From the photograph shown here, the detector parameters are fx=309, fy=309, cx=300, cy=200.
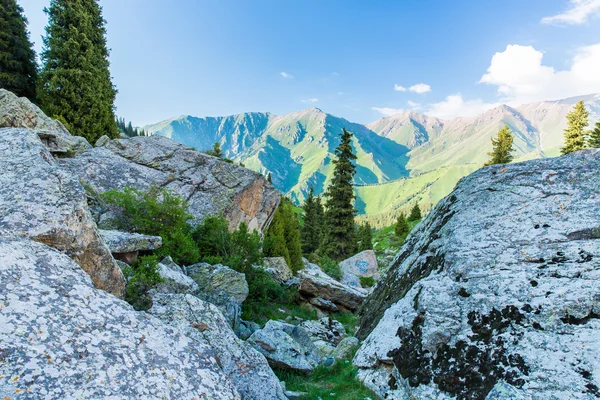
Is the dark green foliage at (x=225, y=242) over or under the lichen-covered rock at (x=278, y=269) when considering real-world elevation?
over

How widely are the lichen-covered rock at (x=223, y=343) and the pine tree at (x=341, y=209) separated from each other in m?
34.8

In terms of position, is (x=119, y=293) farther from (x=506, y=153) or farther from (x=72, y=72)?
(x=506, y=153)

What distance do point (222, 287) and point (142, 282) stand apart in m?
4.74

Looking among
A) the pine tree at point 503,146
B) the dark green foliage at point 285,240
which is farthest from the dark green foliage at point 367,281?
the pine tree at point 503,146

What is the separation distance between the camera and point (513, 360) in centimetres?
466

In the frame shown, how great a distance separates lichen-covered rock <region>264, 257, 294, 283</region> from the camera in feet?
60.8

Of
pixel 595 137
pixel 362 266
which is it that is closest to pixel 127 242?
pixel 362 266

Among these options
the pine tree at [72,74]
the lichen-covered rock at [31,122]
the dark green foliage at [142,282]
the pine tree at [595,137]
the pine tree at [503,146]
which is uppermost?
the pine tree at [595,137]

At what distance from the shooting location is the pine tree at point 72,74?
2800 centimetres

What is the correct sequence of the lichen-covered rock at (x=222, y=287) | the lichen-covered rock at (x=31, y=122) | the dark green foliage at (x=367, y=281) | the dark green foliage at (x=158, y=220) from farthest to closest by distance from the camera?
the dark green foliage at (x=367, y=281) → the lichen-covered rock at (x=31, y=122) → the dark green foliage at (x=158, y=220) → the lichen-covered rock at (x=222, y=287)

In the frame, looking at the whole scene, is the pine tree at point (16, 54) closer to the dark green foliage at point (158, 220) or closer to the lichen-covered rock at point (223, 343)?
the dark green foliage at point (158, 220)

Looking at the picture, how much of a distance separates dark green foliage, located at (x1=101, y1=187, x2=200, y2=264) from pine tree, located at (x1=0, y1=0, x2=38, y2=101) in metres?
28.1

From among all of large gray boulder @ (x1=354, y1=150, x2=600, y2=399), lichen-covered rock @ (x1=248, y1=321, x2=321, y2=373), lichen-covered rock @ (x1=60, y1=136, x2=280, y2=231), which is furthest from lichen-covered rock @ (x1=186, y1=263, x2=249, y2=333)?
large gray boulder @ (x1=354, y1=150, x2=600, y2=399)

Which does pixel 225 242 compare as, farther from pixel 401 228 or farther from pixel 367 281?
pixel 401 228
